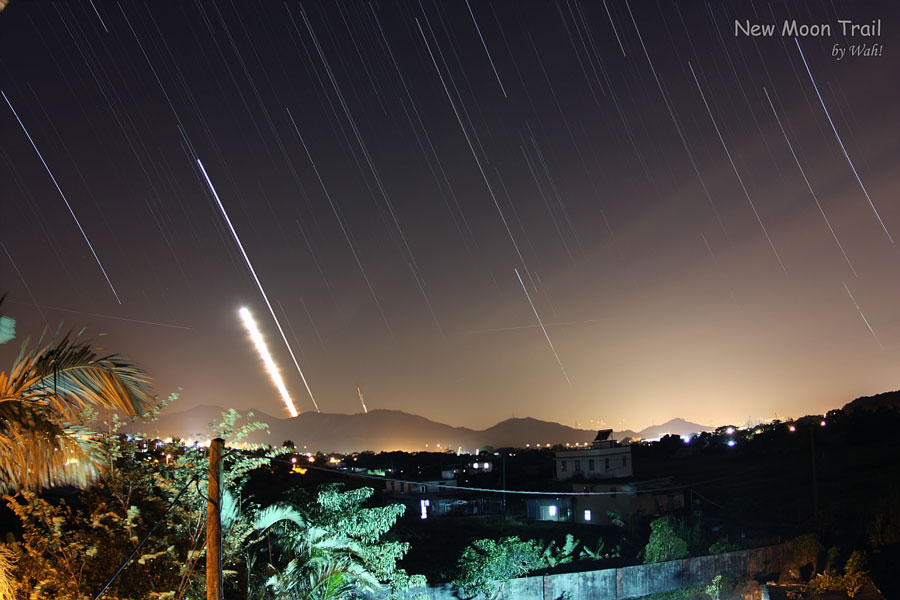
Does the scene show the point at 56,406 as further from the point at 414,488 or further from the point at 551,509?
the point at 414,488

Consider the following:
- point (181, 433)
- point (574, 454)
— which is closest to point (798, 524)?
point (574, 454)

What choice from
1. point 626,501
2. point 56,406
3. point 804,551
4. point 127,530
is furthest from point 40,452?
point 626,501

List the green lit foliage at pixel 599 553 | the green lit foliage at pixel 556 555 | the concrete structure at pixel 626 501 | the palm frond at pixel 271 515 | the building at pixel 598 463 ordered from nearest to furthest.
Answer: the palm frond at pixel 271 515 → the green lit foliage at pixel 556 555 → the green lit foliage at pixel 599 553 → the concrete structure at pixel 626 501 → the building at pixel 598 463

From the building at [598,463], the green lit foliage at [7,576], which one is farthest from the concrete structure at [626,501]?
the green lit foliage at [7,576]

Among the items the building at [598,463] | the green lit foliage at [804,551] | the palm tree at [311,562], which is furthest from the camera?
the building at [598,463]

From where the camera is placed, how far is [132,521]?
8430 millimetres

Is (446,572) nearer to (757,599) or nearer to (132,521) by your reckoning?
(757,599)

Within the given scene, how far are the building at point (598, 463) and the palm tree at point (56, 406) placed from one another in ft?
122

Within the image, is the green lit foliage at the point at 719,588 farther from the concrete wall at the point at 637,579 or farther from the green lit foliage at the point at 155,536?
the green lit foliage at the point at 155,536

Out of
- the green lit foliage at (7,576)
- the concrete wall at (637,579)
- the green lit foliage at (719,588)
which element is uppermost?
the green lit foliage at (7,576)

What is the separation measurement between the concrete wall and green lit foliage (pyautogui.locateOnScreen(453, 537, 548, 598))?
300mm

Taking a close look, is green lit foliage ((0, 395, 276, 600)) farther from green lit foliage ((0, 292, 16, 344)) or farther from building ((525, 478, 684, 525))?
building ((525, 478, 684, 525))

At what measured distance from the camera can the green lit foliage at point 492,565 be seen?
17234 millimetres

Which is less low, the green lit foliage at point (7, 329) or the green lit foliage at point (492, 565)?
the green lit foliage at point (7, 329)
